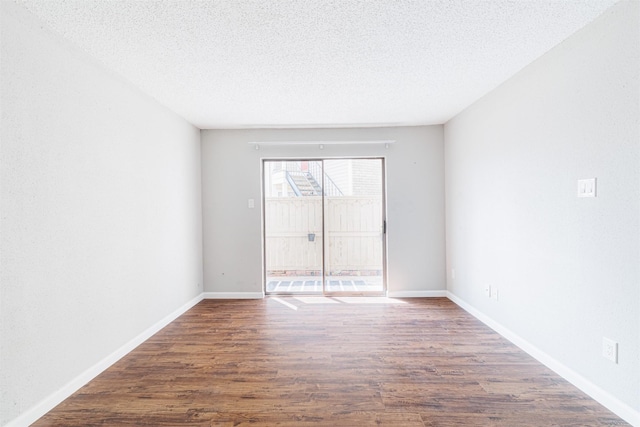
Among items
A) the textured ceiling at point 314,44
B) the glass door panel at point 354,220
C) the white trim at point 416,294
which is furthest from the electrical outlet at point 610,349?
the glass door panel at point 354,220

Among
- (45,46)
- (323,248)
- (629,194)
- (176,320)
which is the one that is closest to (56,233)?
(45,46)

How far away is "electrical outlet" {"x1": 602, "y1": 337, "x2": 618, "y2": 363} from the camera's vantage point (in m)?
1.69

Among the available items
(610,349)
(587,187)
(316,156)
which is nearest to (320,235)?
(316,156)

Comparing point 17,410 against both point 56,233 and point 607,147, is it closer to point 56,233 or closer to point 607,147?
point 56,233

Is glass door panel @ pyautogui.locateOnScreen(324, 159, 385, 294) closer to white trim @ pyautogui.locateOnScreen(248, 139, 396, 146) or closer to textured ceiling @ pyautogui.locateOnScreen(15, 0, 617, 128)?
white trim @ pyautogui.locateOnScreen(248, 139, 396, 146)

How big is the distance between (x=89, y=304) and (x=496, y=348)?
317cm

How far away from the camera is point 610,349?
172 cm

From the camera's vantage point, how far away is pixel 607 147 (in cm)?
172

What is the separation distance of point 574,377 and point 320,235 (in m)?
2.98

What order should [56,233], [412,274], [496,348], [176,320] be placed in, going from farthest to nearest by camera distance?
1. [412,274]
2. [176,320]
3. [496,348]
4. [56,233]

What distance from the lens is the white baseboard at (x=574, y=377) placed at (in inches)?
64.2

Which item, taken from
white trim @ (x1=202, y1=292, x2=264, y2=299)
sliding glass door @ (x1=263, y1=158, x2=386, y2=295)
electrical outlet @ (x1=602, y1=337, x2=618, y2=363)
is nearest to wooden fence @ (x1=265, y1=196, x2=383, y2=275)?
sliding glass door @ (x1=263, y1=158, x2=386, y2=295)

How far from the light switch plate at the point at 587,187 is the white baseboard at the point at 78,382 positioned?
350cm

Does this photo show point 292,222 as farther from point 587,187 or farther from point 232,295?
point 587,187
